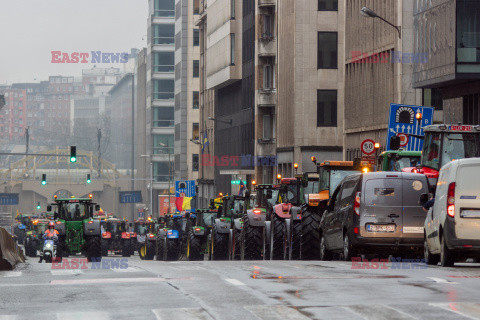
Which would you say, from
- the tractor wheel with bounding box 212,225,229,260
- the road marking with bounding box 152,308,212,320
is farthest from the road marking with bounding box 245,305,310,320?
the tractor wheel with bounding box 212,225,229,260

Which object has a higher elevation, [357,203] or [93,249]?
[357,203]

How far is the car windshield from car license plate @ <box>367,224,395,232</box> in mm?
23264

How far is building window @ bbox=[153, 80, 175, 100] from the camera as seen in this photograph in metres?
149

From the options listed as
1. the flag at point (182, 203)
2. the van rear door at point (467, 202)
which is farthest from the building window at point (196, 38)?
the van rear door at point (467, 202)

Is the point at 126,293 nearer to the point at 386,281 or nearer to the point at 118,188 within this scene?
the point at 386,281

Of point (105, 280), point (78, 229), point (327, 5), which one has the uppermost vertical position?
point (327, 5)

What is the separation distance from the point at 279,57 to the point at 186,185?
19.7 metres

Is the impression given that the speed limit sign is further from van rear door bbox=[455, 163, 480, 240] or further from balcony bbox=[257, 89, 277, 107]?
balcony bbox=[257, 89, 277, 107]

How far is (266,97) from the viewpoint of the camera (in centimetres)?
8269

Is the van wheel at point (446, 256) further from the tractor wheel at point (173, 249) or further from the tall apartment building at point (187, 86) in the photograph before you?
the tall apartment building at point (187, 86)

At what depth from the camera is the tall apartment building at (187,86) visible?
132m

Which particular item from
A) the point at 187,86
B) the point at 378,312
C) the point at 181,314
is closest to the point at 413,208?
the point at 378,312

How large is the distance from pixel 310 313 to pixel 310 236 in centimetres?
1643

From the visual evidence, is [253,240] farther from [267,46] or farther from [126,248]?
[267,46]
